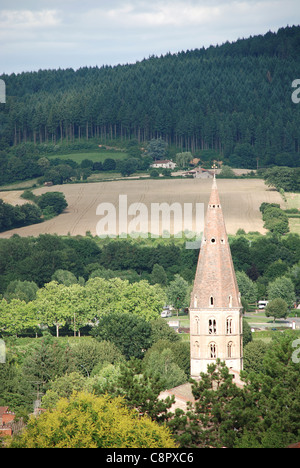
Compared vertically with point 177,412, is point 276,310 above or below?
below

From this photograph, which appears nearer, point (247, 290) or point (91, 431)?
point (91, 431)

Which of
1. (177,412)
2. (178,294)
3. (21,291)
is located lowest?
(178,294)

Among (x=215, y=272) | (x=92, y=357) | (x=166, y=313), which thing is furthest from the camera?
(x=166, y=313)

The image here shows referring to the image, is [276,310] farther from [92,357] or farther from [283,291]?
[92,357]

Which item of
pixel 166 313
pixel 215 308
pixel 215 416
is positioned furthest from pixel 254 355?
pixel 166 313

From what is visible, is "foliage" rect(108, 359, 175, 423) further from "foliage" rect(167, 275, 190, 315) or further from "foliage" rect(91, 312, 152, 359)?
"foliage" rect(167, 275, 190, 315)

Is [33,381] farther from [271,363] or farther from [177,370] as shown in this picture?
[271,363]

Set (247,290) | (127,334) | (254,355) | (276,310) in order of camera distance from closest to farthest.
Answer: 1. (254,355)
2. (127,334)
3. (276,310)
4. (247,290)
